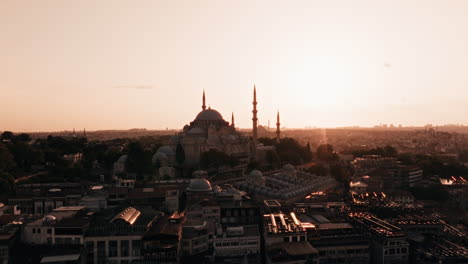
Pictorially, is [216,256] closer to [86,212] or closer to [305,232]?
[305,232]

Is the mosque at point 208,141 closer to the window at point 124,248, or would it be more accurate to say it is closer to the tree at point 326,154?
the tree at point 326,154

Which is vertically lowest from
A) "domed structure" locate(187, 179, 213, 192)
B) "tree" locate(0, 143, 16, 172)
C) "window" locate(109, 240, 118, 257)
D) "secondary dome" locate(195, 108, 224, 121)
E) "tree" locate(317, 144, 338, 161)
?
"window" locate(109, 240, 118, 257)

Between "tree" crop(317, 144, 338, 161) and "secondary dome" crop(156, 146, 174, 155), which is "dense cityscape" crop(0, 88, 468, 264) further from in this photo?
"tree" crop(317, 144, 338, 161)

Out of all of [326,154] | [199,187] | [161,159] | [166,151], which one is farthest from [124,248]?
[326,154]

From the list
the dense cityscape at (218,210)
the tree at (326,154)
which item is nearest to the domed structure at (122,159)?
the dense cityscape at (218,210)

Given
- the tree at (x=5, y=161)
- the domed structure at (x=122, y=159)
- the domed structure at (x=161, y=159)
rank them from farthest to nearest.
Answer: the domed structure at (x=122, y=159) → the domed structure at (x=161, y=159) → the tree at (x=5, y=161)

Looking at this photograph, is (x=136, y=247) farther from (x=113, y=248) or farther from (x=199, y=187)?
(x=199, y=187)

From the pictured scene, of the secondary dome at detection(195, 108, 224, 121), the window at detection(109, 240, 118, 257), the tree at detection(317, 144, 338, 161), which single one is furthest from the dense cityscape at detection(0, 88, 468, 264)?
the tree at detection(317, 144, 338, 161)

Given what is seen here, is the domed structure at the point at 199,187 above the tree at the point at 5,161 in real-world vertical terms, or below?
below
